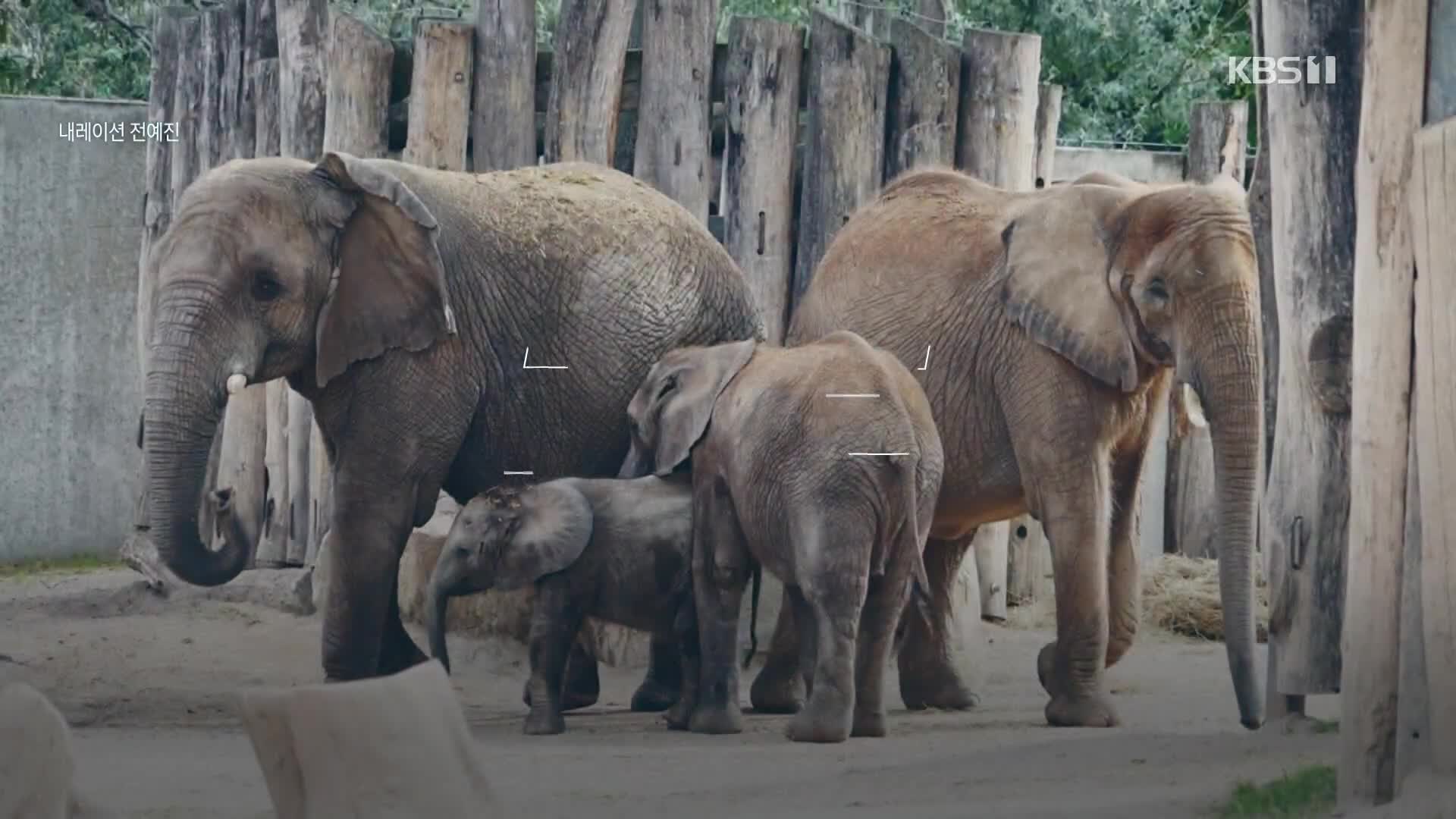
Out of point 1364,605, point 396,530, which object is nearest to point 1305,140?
point 1364,605

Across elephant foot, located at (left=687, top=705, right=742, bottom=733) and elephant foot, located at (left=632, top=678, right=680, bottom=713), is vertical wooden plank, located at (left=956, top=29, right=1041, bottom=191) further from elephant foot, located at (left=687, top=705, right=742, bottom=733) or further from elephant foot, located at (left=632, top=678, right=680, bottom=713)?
elephant foot, located at (left=687, top=705, right=742, bottom=733)

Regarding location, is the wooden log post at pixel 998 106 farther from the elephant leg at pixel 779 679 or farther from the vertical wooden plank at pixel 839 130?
the elephant leg at pixel 779 679

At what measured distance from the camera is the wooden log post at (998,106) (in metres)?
12.0

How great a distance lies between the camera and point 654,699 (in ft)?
33.8

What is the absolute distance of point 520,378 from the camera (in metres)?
10.3

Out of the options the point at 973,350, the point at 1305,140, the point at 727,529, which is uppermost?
the point at 1305,140

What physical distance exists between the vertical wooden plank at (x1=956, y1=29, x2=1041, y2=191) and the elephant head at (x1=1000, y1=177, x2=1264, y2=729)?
1.82m

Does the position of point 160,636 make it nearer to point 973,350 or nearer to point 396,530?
point 396,530

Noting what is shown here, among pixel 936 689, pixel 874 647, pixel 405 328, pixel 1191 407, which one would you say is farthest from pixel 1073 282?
pixel 405 328

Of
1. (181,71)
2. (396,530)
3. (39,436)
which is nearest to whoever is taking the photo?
(396,530)

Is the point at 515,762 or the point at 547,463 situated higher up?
the point at 547,463

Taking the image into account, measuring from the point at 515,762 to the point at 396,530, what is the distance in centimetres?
158

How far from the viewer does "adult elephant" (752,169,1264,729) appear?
951 cm

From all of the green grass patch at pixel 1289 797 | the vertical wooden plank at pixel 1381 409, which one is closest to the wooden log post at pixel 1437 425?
the vertical wooden plank at pixel 1381 409
